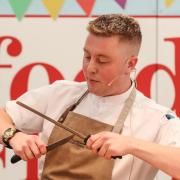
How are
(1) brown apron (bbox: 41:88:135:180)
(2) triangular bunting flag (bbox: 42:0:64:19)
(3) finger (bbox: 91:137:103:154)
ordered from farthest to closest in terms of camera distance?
(2) triangular bunting flag (bbox: 42:0:64:19) < (1) brown apron (bbox: 41:88:135:180) < (3) finger (bbox: 91:137:103:154)

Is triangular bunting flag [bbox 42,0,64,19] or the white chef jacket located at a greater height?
triangular bunting flag [bbox 42,0,64,19]

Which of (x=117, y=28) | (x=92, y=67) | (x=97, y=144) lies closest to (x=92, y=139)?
(x=97, y=144)

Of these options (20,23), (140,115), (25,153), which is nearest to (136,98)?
(140,115)

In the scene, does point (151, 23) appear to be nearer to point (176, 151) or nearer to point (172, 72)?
point (172, 72)

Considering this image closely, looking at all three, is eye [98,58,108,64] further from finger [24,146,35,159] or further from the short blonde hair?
finger [24,146,35,159]

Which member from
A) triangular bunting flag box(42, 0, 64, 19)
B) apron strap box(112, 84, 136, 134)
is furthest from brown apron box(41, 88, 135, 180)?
triangular bunting flag box(42, 0, 64, 19)

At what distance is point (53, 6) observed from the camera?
2.12 meters

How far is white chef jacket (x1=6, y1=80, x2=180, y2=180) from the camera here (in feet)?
4.86

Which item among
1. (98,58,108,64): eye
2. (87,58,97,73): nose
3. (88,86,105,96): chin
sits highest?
(98,58,108,64): eye

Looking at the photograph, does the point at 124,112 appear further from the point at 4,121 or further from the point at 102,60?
the point at 4,121

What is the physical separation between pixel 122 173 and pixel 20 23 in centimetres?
A: 96

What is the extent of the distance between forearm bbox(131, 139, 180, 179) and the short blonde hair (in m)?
0.37

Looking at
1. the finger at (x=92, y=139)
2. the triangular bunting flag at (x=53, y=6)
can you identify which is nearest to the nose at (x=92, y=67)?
the finger at (x=92, y=139)

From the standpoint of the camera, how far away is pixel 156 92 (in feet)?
7.06
